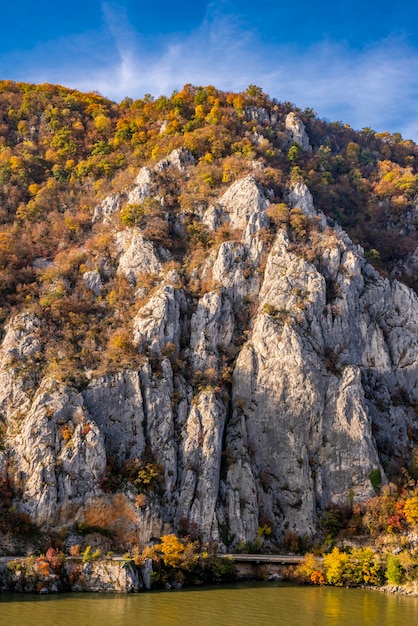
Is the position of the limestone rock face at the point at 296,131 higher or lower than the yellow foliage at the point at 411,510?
higher

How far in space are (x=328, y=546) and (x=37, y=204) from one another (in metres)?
57.0

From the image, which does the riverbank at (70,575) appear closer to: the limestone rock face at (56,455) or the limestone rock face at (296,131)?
the limestone rock face at (56,455)

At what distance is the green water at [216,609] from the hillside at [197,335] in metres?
9.59

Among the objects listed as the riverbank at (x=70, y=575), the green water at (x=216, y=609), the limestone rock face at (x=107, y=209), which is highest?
the limestone rock face at (x=107, y=209)

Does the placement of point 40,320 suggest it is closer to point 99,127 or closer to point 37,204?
point 37,204

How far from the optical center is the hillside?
5259cm

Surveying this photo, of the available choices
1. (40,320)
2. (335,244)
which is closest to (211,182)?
(335,244)

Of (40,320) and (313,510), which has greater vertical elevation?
(40,320)

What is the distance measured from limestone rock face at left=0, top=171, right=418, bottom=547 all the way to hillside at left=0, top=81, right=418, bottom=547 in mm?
195

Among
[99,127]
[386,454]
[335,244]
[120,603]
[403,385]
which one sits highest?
[99,127]

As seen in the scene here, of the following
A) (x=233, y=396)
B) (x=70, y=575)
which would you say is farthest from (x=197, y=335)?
(x=70, y=575)

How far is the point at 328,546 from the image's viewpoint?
175 feet

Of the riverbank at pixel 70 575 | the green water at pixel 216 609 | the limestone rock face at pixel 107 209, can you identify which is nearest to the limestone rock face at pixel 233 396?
the riverbank at pixel 70 575

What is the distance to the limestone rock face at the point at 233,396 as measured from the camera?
171ft
